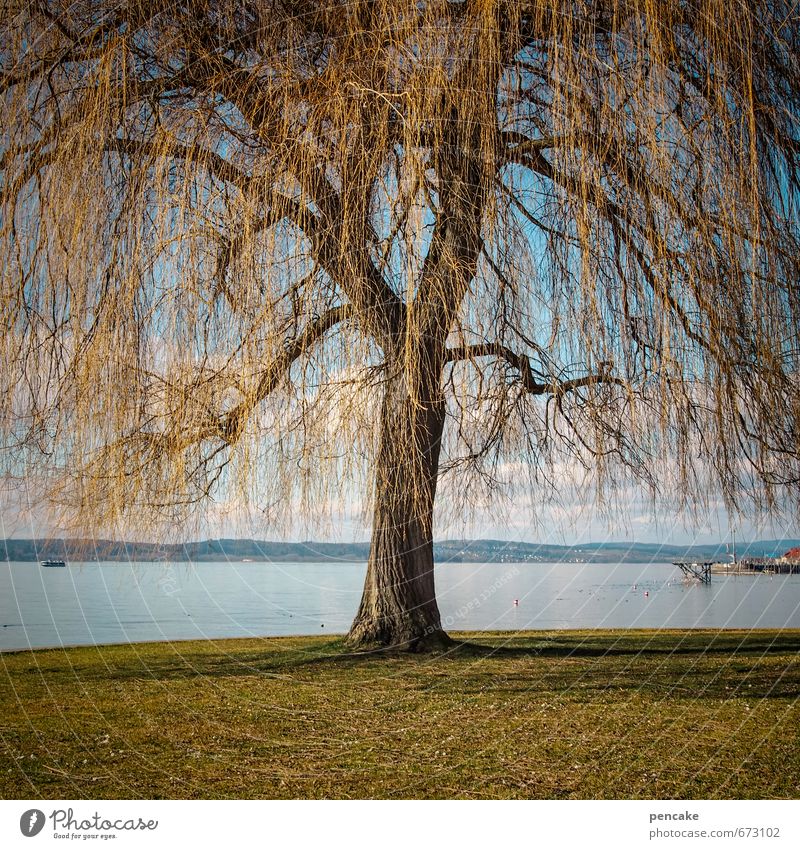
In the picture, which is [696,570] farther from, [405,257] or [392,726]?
[405,257]

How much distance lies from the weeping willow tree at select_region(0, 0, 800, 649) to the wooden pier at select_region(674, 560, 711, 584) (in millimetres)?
1600

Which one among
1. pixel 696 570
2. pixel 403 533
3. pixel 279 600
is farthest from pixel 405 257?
pixel 696 570

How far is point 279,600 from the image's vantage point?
12.4 ft

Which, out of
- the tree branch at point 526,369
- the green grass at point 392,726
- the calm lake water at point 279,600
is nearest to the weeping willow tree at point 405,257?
the tree branch at point 526,369

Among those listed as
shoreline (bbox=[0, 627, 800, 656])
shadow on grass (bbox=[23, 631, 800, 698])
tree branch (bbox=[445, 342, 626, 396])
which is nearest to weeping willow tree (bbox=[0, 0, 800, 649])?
tree branch (bbox=[445, 342, 626, 396])

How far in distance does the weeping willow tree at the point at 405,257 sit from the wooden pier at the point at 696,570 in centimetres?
160

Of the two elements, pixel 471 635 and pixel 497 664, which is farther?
pixel 471 635

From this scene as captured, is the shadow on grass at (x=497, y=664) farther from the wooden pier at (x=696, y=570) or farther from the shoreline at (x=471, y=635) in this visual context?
the wooden pier at (x=696, y=570)

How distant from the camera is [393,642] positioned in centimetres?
387

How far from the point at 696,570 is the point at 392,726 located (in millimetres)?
2568

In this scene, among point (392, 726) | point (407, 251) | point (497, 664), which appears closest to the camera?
point (407, 251)

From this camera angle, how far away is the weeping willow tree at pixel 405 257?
245 cm

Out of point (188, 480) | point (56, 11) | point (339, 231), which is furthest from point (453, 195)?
point (56, 11)
